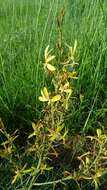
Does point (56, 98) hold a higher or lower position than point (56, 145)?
higher

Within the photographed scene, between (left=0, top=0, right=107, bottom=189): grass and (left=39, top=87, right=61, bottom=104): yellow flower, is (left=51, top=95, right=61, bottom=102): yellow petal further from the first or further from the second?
(left=0, top=0, right=107, bottom=189): grass

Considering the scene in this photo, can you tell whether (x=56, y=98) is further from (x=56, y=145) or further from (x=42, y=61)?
(x=42, y=61)

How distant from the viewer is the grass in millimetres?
2357

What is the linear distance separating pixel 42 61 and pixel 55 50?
129mm

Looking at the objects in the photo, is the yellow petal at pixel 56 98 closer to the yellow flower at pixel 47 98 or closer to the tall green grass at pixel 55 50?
the yellow flower at pixel 47 98

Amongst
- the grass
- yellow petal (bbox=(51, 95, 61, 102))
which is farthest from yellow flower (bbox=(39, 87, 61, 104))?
the grass

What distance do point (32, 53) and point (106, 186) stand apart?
85cm

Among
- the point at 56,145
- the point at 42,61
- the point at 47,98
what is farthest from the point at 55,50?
the point at 47,98

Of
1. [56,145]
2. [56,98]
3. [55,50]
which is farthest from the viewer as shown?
[55,50]

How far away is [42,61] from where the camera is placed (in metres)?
2.52

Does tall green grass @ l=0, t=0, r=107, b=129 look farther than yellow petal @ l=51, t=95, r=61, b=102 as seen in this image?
Yes

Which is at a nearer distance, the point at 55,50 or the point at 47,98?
the point at 47,98

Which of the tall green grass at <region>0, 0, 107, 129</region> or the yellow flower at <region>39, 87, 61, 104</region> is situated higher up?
the yellow flower at <region>39, 87, 61, 104</region>

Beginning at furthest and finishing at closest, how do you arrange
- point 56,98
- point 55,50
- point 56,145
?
point 55,50
point 56,145
point 56,98
